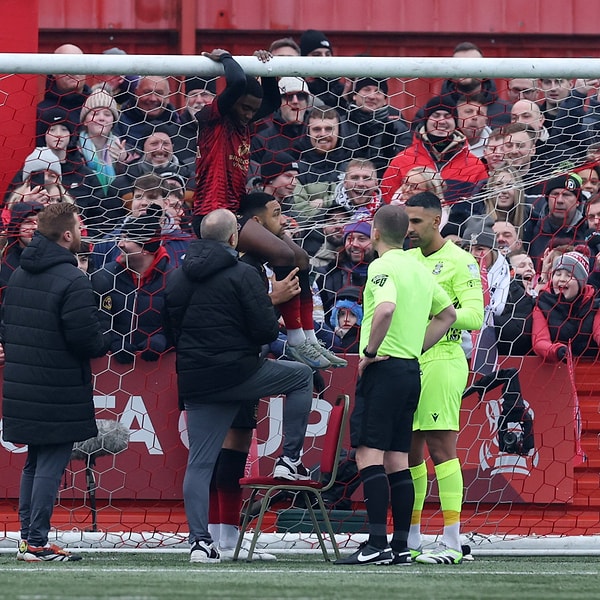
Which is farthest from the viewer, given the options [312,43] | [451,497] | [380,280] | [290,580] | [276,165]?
[312,43]

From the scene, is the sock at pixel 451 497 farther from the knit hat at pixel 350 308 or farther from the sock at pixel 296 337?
the knit hat at pixel 350 308

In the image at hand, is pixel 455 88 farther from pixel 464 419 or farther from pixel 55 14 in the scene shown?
pixel 55 14

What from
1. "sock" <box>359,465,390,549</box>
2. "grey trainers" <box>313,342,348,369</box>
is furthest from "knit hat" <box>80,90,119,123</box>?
"sock" <box>359,465,390,549</box>

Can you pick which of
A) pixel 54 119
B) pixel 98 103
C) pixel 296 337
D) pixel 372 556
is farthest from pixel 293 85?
pixel 372 556

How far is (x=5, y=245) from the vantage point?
26.9ft

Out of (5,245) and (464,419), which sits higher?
(5,245)

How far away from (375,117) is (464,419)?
218 centimetres

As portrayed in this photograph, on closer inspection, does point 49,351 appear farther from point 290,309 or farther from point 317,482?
point 317,482

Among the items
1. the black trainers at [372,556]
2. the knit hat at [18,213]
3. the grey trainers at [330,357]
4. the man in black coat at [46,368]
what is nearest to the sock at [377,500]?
the black trainers at [372,556]

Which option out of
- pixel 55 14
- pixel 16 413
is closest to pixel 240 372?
pixel 16 413

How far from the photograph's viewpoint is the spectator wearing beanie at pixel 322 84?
920 centimetres

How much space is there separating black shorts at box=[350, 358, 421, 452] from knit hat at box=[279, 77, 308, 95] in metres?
2.98

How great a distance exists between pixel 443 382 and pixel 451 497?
585 mm

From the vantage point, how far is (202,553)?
679cm
